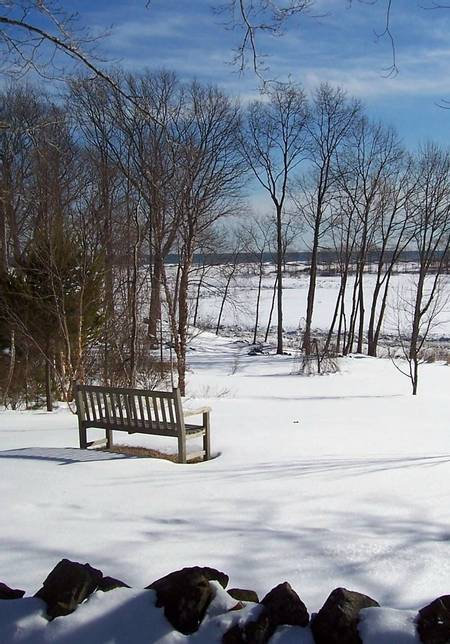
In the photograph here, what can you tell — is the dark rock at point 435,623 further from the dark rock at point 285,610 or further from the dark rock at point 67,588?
the dark rock at point 67,588

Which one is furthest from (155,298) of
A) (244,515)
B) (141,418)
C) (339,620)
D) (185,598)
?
(339,620)

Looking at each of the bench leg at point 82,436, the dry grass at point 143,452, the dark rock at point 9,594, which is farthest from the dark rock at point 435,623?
the bench leg at point 82,436

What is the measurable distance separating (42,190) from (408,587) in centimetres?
1490

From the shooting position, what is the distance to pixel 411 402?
45.0 feet

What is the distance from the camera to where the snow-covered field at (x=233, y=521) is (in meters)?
2.67

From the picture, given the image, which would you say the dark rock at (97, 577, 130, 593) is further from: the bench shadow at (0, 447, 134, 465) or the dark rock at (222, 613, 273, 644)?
the bench shadow at (0, 447, 134, 465)

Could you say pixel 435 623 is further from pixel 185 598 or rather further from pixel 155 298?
pixel 155 298

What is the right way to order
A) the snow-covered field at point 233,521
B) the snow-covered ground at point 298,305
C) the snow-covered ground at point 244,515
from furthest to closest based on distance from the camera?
the snow-covered ground at point 298,305 < the snow-covered ground at point 244,515 < the snow-covered field at point 233,521

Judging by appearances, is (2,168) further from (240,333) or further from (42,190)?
(240,333)

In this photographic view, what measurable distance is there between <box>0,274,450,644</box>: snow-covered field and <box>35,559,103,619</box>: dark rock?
0.19 ft

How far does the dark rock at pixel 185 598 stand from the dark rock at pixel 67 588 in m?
0.30

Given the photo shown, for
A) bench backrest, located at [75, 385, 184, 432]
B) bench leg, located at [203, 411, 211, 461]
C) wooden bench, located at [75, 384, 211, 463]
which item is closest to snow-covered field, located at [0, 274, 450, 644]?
bench leg, located at [203, 411, 211, 461]

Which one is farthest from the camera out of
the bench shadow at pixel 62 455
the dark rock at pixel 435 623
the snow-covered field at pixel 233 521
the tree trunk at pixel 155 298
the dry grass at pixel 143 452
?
the tree trunk at pixel 155 298

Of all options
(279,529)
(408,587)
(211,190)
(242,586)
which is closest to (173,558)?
(242,586)
